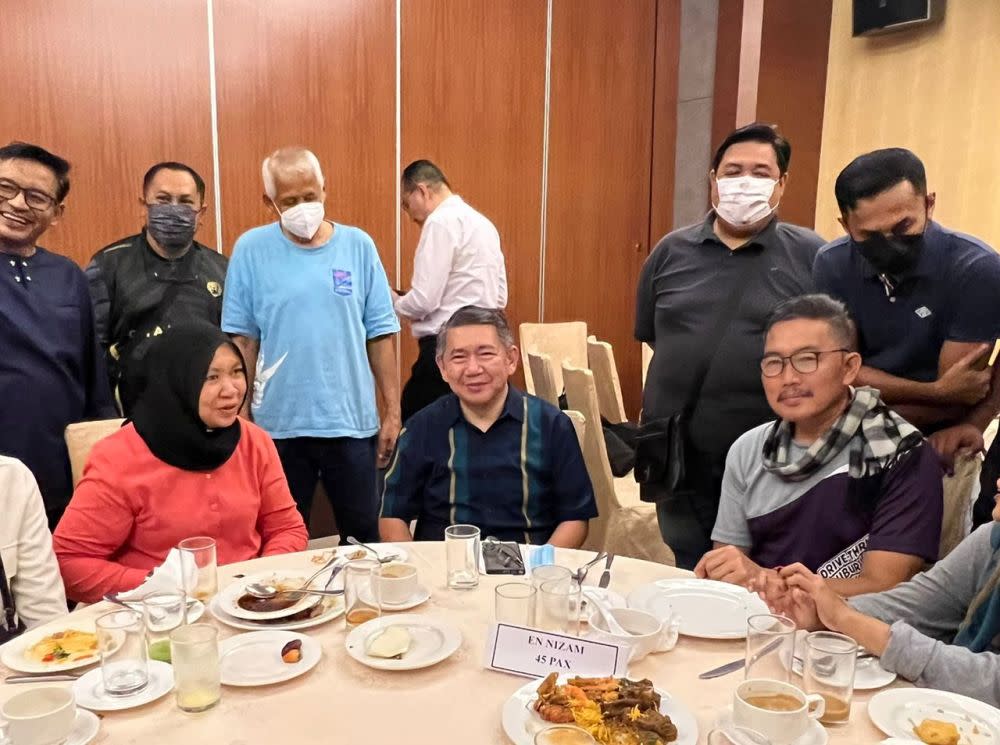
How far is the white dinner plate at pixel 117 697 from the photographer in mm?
1195

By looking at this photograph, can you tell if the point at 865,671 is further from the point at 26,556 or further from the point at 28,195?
the point at 28,195

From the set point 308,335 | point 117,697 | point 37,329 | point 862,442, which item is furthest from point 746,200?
point 37,329

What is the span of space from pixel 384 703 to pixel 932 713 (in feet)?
2.67

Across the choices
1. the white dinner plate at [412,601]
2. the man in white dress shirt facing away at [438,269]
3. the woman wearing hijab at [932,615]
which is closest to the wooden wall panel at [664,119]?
the man in white dress shirt facing away at [438,269]

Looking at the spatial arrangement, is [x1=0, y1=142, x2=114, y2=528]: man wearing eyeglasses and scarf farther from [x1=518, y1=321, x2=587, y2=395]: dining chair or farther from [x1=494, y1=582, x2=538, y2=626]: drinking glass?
[x1=518, y1=321, x2=587, y2=395]: dining chair

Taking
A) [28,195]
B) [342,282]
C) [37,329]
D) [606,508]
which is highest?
[28,195]

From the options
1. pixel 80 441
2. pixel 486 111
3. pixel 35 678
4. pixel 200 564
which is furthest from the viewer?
pixel 486 111

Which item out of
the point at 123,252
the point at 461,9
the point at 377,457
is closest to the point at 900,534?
the point at 377,457

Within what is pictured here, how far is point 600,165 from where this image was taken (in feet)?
19.5

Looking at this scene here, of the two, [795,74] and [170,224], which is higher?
[795,74]

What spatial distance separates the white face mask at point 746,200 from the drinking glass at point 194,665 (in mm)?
1858

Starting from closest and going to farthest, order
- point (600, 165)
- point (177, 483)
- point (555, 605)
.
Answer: point (555, 605) < point (177, 483) < point (600, 165)

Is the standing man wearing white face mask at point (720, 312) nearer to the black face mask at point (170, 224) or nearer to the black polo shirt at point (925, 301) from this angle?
the black polo shirt at point (925, 301)

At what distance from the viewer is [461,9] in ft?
17.0
